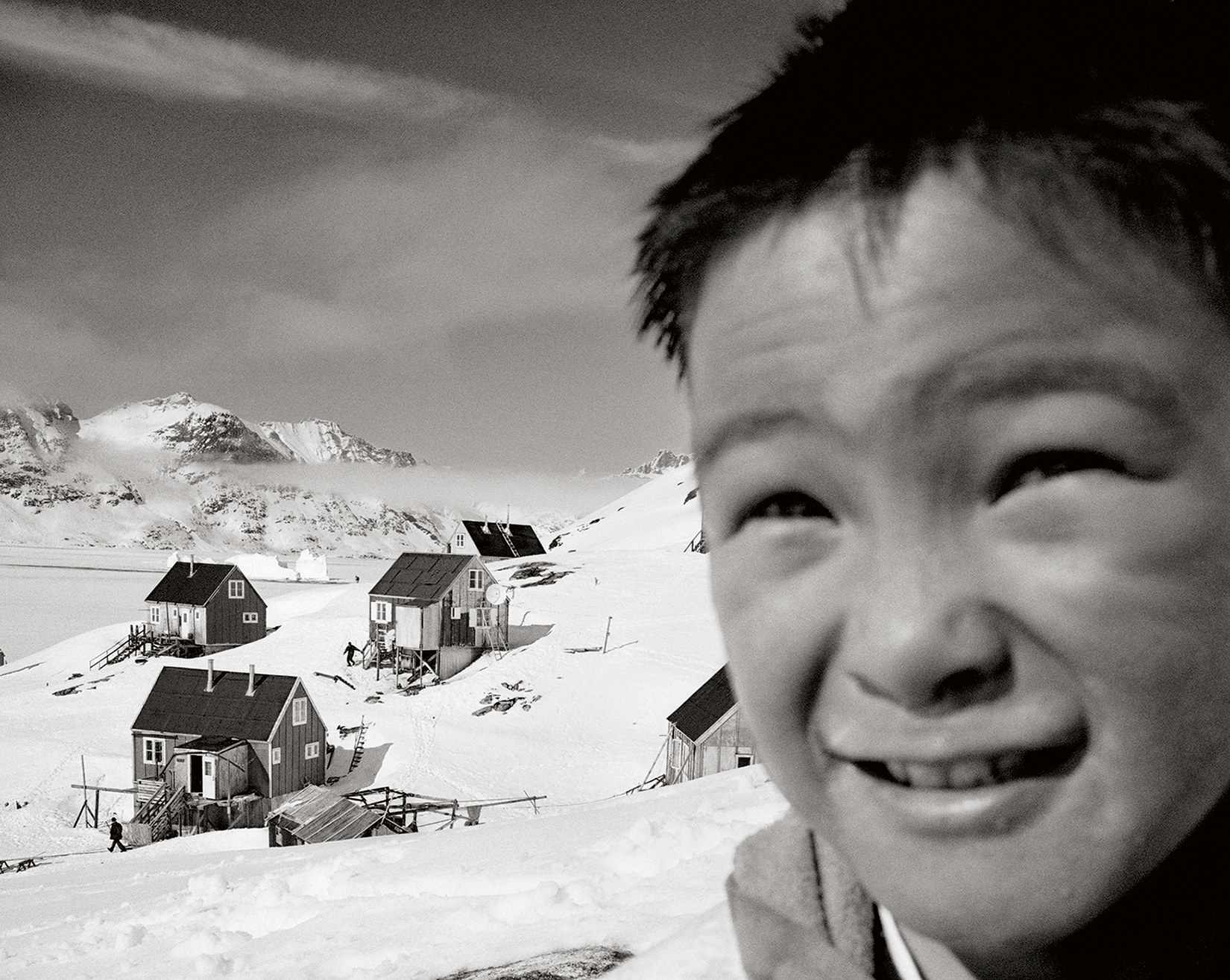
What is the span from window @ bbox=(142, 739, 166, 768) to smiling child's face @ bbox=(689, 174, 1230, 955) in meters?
29.5

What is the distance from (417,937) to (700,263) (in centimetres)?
380

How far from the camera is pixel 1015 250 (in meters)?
0.91

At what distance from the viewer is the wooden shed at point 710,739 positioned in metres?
21.7

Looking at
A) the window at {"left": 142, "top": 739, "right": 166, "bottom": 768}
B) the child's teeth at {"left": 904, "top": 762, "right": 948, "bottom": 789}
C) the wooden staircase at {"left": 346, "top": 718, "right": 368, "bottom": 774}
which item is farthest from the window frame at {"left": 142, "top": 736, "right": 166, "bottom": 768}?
the child's teeth at {"left": 904, "top": 762, "right": 948, "bottom": 789}

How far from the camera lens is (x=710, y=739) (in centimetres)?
2167

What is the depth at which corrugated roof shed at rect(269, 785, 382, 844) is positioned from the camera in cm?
1833

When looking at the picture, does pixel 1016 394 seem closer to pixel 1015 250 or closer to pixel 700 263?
pixel 1015 250

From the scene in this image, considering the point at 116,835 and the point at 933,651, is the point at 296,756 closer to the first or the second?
the point at 116,835

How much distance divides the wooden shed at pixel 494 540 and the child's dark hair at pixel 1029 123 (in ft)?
175

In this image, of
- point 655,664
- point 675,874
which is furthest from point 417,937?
point 655,664

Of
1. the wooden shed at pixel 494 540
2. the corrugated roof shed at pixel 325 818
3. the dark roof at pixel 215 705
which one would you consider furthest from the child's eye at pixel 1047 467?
the wooden shed at pixel 494 540

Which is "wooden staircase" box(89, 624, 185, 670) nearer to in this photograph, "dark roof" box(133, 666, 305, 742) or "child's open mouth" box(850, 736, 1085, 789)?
"dark roof" box(133, 666, 305, 742)

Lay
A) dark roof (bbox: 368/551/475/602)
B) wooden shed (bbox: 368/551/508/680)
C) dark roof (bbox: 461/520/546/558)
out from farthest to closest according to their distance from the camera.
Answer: dark roof (bbox: 461/520/546/558) < dark roof (bbox: 368/551/475/602) < wooden shed (bbox: 368/551/508/680)

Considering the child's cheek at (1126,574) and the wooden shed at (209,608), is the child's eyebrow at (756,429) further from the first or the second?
the wooden shed at (209,608)
